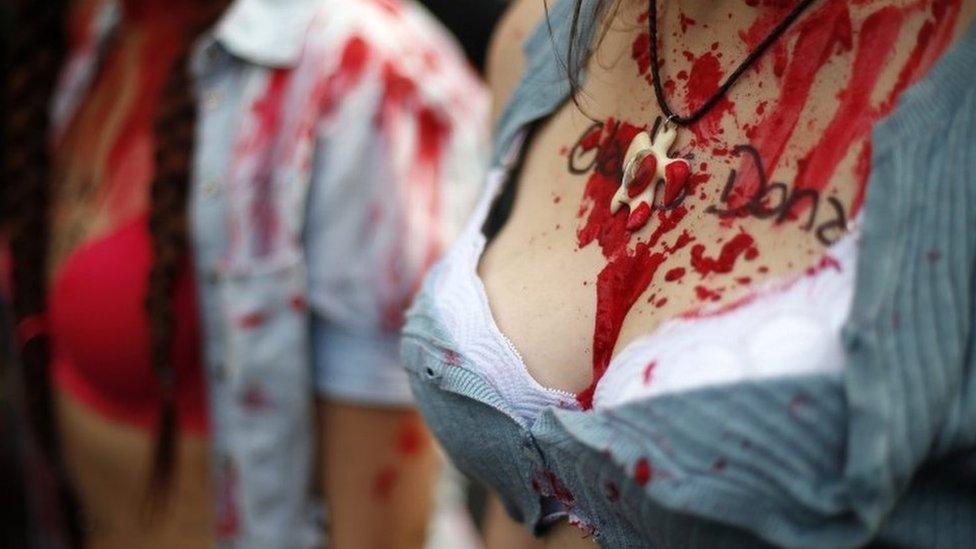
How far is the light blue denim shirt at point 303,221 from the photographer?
1561mm

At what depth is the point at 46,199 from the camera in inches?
76.2

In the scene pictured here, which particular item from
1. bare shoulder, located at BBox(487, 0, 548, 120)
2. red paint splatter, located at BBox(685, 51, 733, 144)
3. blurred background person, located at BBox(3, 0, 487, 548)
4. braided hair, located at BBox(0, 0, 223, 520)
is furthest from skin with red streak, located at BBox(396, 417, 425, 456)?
red paint splatter, located at BBox(685, 51, 733, 144)

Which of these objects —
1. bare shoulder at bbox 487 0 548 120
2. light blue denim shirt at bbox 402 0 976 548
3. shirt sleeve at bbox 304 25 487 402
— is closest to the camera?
light blue denim shirt at bbox 402 0 976 548

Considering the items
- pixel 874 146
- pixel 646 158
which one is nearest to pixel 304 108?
pixel 646 158

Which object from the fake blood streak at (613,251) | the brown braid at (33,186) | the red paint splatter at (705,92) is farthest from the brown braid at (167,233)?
the red paint splatter at (705,92)

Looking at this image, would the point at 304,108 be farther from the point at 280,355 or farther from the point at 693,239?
the point at 693,239

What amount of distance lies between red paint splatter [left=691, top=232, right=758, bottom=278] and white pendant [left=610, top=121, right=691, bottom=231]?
0.09 meters

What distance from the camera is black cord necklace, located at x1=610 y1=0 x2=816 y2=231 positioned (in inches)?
38.5

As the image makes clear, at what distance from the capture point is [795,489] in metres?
0.76

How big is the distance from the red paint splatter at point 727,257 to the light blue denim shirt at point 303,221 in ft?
2.37

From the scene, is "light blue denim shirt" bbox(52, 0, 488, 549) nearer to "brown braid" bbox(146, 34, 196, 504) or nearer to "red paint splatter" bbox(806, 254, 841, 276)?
"brown braid" bbox(146, 34, 196, 504)

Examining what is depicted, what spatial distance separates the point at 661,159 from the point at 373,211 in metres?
0.64

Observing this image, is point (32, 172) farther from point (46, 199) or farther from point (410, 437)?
point (410, 437)

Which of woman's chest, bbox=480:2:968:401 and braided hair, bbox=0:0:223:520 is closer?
woman's chest, bbox=480:2:968:401
